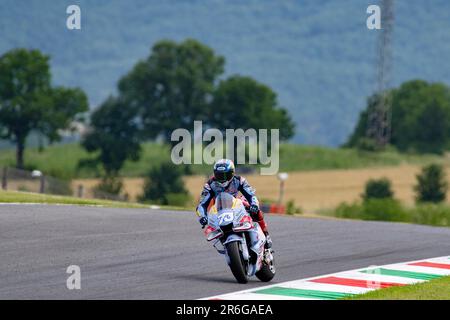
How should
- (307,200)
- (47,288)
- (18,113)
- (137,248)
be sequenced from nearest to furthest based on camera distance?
(47,288) < (137,248) < (307,200) < (18,113)

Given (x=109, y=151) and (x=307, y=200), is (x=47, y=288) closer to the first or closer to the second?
(x=307, y=200)

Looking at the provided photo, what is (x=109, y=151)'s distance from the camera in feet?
340

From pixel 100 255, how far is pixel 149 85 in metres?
101

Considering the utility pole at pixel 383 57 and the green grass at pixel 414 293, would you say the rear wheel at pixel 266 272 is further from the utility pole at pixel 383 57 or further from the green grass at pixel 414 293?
the utility pole at pixel 383 57

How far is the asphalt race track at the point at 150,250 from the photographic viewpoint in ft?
43.4

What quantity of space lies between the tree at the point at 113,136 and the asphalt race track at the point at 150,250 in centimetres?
7493

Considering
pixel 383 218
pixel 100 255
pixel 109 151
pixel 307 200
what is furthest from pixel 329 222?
pixel 109 151

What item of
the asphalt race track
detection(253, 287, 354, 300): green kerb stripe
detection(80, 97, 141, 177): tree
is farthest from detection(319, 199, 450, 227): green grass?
detection(80, 97, 141, 177): tree

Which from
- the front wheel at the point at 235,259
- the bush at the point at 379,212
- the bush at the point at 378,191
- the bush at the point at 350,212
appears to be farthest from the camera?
the bush at the point at 378,191

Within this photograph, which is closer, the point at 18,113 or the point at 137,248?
the point at 137,248

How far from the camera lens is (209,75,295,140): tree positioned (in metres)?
111

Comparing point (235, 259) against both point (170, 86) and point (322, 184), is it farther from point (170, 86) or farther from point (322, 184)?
point (170, 86)

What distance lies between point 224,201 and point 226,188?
0.76 ft

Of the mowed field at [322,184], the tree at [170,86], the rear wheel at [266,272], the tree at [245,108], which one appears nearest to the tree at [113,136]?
the tree at [170,86]
